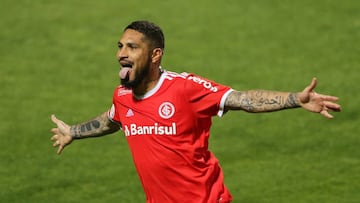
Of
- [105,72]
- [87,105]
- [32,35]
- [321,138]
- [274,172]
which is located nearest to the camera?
[274,172]

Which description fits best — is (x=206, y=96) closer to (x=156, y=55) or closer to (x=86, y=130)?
(x=156, y=55)

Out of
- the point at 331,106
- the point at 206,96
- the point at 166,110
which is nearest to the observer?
the point at 331,106

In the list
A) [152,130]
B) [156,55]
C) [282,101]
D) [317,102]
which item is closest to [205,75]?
[156,55]

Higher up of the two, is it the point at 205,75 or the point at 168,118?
the point at 205,75

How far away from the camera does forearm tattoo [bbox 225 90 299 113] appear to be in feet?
29.2

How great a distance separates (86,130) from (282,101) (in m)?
2.63

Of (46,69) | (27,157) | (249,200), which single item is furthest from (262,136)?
(46,69)

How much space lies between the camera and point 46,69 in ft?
59.6

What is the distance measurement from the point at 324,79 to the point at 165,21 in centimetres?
386

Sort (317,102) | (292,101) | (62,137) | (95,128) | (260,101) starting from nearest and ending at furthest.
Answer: (317,102) → (292,101) → (260,101) → (95,128) → (62,137)

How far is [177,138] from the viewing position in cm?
947

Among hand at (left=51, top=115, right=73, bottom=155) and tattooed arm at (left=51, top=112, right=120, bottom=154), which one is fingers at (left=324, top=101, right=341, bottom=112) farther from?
hand at (left=51, top=115, right=73, bottom=155)

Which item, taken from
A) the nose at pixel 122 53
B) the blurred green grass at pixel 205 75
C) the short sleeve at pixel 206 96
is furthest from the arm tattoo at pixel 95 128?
the blurred green grass at pixel 205 75

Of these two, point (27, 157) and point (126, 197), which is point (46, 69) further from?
point (126, 197)
